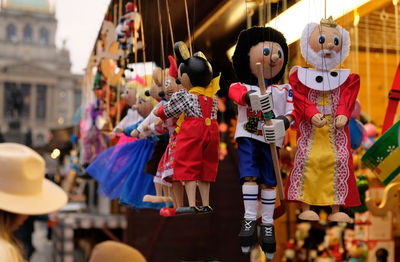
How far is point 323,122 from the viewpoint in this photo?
222cm

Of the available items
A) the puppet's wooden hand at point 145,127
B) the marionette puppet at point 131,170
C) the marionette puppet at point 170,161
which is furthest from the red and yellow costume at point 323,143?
the marionette puppet at point 131,170

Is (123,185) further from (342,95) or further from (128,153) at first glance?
(342,95)

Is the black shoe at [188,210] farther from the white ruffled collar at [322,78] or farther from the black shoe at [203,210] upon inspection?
the white ruffled collar at [322,78]

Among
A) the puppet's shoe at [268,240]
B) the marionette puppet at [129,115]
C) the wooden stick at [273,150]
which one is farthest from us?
the marionette puppet at [129,115]

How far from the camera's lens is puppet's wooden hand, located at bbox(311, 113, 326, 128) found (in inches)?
87.3

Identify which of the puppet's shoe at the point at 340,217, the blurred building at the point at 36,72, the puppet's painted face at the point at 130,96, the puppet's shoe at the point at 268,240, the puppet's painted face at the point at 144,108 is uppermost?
the blurred building at the point at 36,72

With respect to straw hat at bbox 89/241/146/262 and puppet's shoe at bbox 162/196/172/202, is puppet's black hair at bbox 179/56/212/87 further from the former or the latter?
straw hat at bbox 89/241/146/262

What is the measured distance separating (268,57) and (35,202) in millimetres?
1021

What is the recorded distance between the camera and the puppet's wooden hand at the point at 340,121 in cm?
222

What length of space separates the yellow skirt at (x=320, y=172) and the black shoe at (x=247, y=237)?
282 mm

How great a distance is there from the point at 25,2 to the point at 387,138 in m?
46.0

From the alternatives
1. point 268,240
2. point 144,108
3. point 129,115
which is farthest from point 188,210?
point 129,115

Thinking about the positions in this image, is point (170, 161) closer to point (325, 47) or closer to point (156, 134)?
point (156, 134)

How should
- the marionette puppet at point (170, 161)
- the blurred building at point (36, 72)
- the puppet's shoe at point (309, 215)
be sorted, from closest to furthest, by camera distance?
the puppet's shoe at point (309, 215), the marionette puppet at point (170, 161), the blurred building at point (36, 72)
